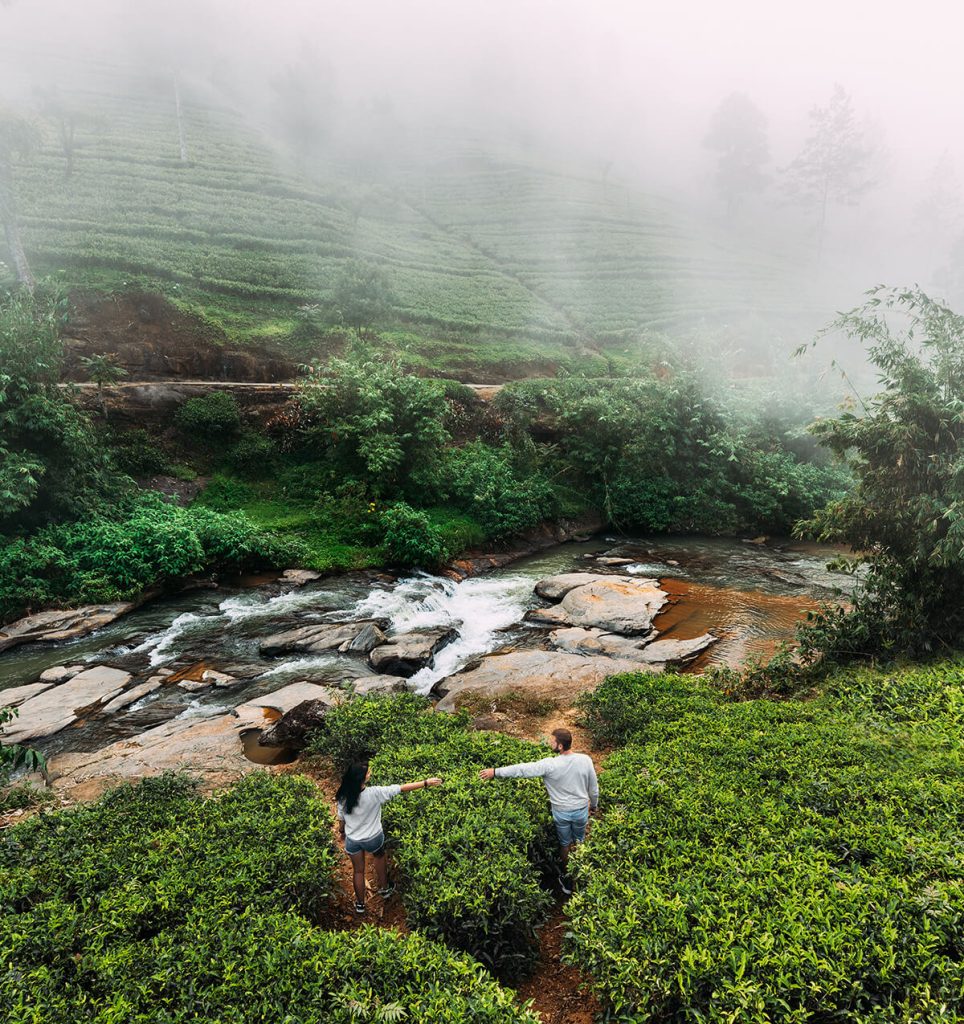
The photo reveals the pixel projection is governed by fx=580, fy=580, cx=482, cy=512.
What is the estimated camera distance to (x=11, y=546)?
14.7m

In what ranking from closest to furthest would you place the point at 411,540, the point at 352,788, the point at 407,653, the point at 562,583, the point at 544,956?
1. the point at 544,956
2. the point at 352,788
3. the point at 407,653
4. the point at 562,583
5. the point at 411,540

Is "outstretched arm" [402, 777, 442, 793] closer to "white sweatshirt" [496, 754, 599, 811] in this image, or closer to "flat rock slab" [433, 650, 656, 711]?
"white sweatshirt" [496, 754, 599, 811]

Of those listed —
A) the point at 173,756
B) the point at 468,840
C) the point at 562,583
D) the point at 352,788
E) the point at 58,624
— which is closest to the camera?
the point at 468,840

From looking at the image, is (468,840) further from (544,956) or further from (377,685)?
(377,685)

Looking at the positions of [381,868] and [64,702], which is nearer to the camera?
[381,868]

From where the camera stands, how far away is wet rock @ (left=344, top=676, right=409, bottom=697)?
11.1 metres

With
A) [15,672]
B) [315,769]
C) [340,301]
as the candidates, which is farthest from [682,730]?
[340,301]

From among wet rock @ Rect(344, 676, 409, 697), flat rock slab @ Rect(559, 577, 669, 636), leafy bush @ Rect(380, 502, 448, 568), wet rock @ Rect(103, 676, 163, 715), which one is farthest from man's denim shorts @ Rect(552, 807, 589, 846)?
leafy bush @ Rect(380, 502, 448, 568)

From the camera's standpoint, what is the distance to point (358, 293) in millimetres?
33938

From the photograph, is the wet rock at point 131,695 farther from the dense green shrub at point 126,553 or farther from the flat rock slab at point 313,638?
the dense green shrub at point 126,553

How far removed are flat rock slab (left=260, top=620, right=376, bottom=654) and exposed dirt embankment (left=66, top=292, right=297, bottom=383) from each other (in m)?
17.1

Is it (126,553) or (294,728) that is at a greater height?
(126,553)

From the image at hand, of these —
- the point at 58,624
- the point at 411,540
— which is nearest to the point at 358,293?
the point at 411,540

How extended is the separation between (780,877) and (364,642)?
33.3 feet
